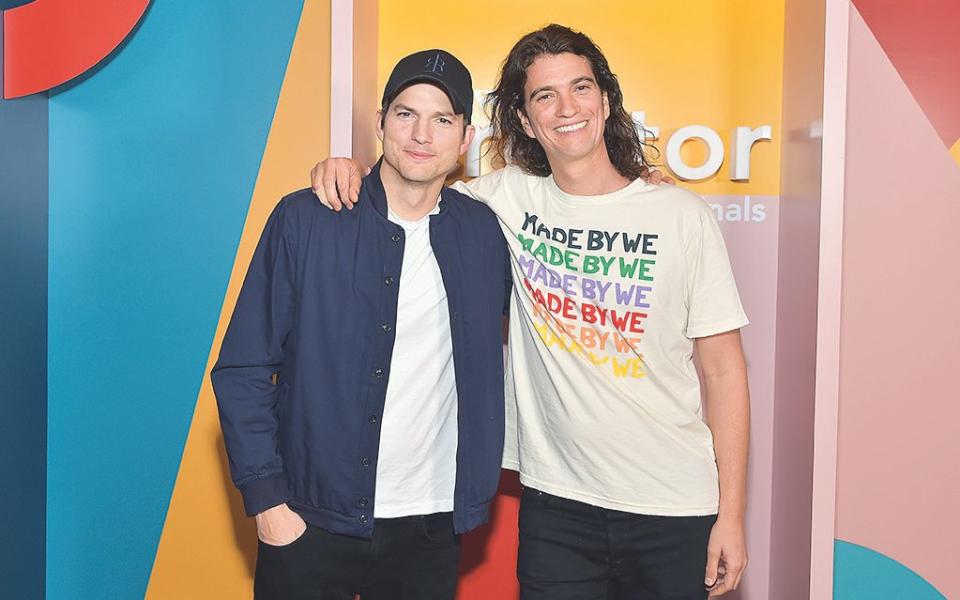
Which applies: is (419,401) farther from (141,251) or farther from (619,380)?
(141,251)

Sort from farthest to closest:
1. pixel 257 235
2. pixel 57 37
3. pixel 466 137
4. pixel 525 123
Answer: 1. pixel 257 235
2. pixel 57 37
3. pixel 525 123
4. pixel 466 137

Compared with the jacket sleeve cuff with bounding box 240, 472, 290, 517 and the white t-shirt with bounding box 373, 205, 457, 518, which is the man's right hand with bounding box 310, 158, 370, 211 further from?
the jacket sleeve cuff with bounding box 240, 472, 290, 517

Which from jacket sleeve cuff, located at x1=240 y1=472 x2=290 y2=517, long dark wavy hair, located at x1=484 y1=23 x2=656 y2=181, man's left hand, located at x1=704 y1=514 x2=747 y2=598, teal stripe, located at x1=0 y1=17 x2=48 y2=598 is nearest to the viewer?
jacket sleeve cuff, located at x1=240 y1=472 x2=290 y2=517

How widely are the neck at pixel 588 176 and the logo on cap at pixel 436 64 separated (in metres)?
0.36

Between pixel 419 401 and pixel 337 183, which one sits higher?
pixel 337 183

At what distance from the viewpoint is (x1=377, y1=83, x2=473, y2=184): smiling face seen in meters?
1.96

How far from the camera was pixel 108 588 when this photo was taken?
9.48 feet

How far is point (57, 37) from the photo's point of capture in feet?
8.71

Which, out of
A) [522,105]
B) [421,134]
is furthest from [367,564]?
[522,105]

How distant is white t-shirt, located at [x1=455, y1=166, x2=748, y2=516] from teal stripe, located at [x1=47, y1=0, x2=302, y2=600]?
122 cm

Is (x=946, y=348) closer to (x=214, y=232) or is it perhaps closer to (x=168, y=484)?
(x=214, y=232)

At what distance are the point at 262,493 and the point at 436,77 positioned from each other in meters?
0.97

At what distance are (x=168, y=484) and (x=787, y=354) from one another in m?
2.00

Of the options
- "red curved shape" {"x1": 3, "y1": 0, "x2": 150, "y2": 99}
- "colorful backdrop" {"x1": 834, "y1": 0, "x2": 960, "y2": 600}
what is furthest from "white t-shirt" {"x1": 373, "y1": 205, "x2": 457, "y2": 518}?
"colorful backdrop" {"x1": 834, "y1": 0, "x2": 960, "y2": 600}
